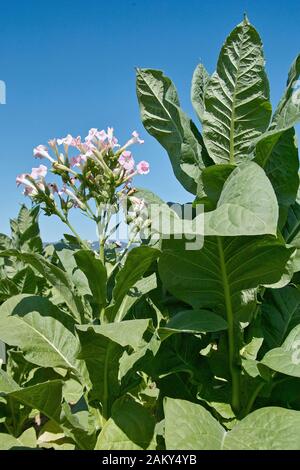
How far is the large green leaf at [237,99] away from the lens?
152 centimetres

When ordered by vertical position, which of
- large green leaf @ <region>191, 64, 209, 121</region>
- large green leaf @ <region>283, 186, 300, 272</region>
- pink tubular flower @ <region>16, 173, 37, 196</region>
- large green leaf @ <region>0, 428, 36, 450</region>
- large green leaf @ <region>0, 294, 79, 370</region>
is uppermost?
large green leaf @ <region>191, 64, 209, 121</region>

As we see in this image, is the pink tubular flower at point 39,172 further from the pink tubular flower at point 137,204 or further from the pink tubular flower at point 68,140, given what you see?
the pink tubular flower at point 137,204

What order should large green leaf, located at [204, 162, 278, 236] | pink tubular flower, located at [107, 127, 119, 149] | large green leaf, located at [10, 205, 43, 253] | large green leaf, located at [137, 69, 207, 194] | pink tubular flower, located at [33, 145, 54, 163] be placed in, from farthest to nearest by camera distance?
large green leaf, located at [10, 205, 43, 253], pink tubular flower, located at [33, 145, 54, 163], pink tubular flower, located at [107, 127, 119, 149], large green leaf, located at [137, 69, 207, 194], large green leaf, located at [204, 162, 278, 236]

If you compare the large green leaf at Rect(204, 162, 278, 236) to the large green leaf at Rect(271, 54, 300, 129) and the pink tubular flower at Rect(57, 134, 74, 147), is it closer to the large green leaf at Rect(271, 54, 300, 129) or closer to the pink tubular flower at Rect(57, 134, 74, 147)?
the large green leaf at Rect(271, 54, 300, 129)

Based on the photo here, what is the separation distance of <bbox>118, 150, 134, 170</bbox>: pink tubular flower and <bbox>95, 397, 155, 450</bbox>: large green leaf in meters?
1.01

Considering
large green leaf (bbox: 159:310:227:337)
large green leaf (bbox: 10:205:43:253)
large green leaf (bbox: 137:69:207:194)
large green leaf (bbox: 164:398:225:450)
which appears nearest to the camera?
large green leaf (bbox: 164:398:225:450)

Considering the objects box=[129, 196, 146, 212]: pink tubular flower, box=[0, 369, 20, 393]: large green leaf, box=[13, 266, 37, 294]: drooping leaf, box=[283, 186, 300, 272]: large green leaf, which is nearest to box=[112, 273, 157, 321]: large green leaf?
box=[129, 196, 146, 212]: pink tubular flower

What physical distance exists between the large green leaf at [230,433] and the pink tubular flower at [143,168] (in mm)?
1073

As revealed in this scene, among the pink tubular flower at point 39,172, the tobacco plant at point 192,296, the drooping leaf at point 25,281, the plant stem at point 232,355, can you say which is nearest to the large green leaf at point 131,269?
the tobacco plant at point 192,296

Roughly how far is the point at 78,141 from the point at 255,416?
1328mm

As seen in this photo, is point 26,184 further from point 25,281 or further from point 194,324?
point 194,324

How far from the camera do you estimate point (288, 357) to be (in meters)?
1.35

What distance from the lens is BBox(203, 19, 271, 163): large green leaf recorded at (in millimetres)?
1523

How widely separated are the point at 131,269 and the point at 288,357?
0.58m
